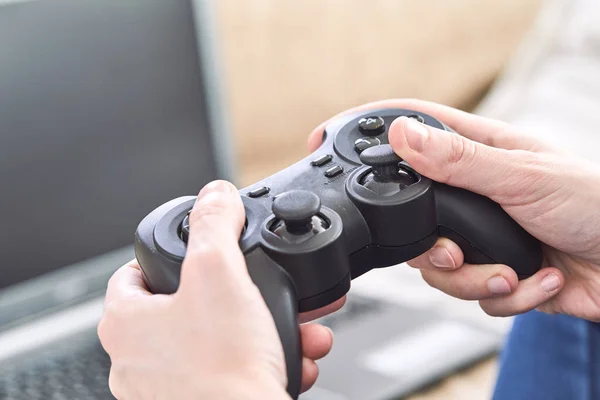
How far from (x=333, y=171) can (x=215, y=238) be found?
12cm

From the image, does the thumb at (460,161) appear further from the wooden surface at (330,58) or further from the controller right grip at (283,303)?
the wooden surface at (330,58)

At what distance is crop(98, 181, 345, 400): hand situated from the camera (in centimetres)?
39

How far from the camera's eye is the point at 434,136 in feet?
1.68

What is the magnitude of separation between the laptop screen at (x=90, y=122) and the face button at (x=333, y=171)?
1.09 ft

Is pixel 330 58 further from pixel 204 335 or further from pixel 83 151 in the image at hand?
pixel 204 335

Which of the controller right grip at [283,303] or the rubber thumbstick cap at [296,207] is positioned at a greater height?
the rubber thumbstick cap at [296,207]

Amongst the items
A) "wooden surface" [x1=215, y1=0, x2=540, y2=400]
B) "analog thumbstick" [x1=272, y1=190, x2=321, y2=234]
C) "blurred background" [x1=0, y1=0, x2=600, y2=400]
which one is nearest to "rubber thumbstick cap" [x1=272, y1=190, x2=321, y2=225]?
"analog thumbstick" [x1=272, y1=190, x2=321, y2=234]

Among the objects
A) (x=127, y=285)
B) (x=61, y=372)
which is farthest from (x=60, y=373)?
(x=127, y=285)

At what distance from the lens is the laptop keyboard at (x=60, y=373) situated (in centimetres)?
72

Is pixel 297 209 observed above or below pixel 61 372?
above

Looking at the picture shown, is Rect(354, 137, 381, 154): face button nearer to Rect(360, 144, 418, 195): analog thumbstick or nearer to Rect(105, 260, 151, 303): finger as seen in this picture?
Rect(360, 144, 418, 195): analog thumbstick

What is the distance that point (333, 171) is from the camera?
52cm

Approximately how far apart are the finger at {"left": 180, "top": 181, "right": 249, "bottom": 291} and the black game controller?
0.05 ft

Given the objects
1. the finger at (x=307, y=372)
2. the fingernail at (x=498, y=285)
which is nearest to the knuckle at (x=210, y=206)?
the finger at (x=307, y=372)
